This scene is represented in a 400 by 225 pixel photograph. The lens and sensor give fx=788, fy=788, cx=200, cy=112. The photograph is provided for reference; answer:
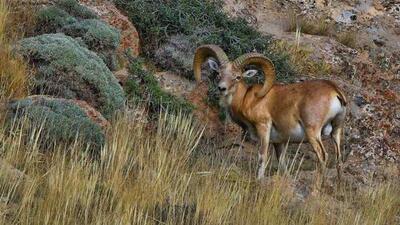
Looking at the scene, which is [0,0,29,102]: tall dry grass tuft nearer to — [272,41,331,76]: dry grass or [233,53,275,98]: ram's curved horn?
[233,53,275,98]: ram's curved horn

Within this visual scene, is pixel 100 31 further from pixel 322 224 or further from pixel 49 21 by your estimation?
pixel 322 224

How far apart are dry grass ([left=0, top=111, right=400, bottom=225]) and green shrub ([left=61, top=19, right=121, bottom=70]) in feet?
9.50

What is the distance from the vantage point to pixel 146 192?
22.7 feet

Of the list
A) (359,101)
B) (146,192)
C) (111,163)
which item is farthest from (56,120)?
(359,101)

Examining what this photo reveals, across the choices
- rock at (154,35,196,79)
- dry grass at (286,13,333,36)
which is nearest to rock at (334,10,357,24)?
dry grass at (286,13,333,36)

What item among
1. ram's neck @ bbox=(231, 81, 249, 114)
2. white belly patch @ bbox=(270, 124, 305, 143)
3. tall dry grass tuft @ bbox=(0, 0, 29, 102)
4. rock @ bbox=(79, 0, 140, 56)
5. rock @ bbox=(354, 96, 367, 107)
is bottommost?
rock @ bbox=(354, 96, 367, 107)

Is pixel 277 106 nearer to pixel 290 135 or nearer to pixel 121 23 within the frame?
pixel 290 135

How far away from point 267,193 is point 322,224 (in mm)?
727

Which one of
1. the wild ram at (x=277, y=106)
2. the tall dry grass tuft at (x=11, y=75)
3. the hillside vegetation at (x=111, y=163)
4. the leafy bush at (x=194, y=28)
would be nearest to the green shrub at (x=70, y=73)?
the hillside vegetation at (x=111, y=163)

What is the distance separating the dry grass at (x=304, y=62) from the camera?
1457 cm

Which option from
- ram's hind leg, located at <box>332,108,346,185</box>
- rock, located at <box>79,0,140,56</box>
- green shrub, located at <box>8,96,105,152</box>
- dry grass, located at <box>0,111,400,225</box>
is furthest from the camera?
rock, located at <box>79,0,140,56</box>

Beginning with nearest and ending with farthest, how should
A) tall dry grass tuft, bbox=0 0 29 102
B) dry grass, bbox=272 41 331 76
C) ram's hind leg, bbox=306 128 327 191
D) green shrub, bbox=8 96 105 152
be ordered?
green shrub, bbox=8 96 105 152 < tall dry grass tuft, bbox=0 0 29 102 < ram's hind leg, bbox=306 128 327 191 < dry grass, bbox=272 41 331 76

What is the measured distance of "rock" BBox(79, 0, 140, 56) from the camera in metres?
12.6

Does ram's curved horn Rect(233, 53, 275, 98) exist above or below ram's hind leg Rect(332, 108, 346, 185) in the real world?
above
